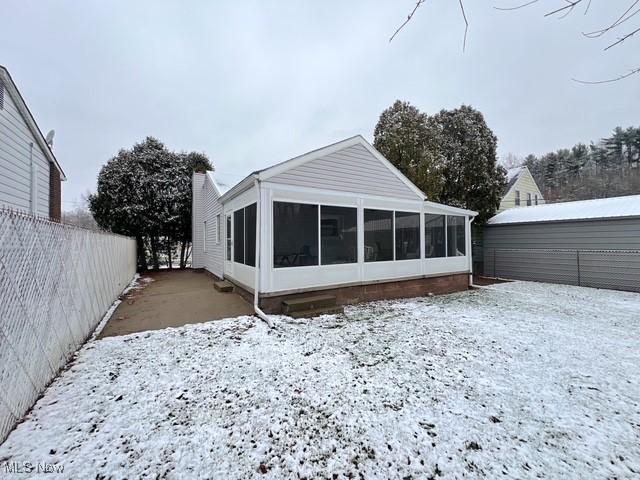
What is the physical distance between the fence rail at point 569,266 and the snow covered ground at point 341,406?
6.24m

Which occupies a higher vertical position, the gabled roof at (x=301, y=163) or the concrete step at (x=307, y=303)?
the gabled roof at (x=301, y=163)

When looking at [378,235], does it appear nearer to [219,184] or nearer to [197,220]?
[219,184]

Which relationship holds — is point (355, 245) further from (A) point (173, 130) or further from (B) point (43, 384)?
(A) point (173, 130)

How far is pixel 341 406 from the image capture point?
8.89 feet

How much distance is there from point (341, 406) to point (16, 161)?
8.51 meters

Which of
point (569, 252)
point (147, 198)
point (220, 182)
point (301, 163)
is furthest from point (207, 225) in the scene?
point (569, 252)

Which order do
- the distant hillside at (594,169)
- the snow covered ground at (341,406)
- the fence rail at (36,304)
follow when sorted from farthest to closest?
1. the distant hillside at (594,169)
2. the fence rail at (36,304)
3. the snow covered ground at (341,406)

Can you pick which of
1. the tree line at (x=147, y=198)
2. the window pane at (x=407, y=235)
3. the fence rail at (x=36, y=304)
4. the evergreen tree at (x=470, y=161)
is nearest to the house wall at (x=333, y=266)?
the window pane at (x=407, y=235)

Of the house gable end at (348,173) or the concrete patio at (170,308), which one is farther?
the house gable end at (348,173)

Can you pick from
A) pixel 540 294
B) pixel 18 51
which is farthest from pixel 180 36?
pixel 540 294

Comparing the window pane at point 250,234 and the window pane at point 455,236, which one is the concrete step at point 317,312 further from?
the window pane at point 455,236

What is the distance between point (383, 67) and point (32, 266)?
5.48 m

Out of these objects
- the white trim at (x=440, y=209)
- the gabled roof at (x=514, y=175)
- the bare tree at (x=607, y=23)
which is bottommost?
the white trim at (x=440, y=209)

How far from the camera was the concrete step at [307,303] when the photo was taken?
5551 millimetres
